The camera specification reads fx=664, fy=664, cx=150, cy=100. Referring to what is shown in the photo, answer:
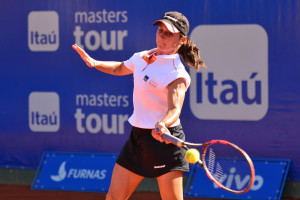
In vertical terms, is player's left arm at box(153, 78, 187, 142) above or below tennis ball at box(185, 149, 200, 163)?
above

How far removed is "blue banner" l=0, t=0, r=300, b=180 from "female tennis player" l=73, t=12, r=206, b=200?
2111 mm

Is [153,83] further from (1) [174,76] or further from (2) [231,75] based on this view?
(2) [231,75]

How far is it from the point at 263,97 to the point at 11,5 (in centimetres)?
271

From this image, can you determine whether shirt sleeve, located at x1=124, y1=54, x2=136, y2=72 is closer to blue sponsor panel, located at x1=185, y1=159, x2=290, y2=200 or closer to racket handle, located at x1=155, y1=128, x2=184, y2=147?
racket handle, located at x1=155, y1=128, x2=184, y2=147

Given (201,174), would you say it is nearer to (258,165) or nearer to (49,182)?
(258,165)

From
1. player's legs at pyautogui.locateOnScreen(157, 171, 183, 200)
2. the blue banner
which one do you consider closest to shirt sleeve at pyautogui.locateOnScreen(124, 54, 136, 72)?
player's legs at pyautogui.locateOnScreen(157, 171, 183, 200)

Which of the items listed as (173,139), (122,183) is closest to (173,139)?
(173,139)

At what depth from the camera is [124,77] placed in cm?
633

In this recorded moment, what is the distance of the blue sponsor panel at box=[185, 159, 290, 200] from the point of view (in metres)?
5.83

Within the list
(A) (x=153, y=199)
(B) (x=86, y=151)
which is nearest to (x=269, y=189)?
(A) (x=153, y=199)

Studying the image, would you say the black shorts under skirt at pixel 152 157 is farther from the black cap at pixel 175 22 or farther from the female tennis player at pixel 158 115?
the black cap at pixel 175 22

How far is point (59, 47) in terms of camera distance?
259 inches

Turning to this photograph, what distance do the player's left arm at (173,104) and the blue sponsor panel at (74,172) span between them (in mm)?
2773

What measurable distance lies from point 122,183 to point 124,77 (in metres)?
2.55
